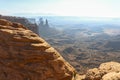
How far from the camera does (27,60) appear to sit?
29.9 m

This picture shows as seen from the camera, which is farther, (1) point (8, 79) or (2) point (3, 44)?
(2) point (3, 44)

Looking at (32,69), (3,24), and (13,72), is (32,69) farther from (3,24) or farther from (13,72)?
(3,24)

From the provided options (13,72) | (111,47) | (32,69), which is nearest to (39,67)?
(32,69)

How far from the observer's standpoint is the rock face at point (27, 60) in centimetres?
2912

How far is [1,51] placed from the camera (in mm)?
30625

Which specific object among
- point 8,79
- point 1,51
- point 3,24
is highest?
point 3,24

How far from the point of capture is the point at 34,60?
30141 millimetres

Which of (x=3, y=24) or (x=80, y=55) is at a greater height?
(x=3, y=24)

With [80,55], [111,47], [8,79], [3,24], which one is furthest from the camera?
[111,47]

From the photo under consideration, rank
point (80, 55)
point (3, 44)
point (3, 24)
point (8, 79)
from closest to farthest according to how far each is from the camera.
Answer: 1. point (8, 79)
2. point (3, 44)
3. point (3, 24)
4. point (80, 55)

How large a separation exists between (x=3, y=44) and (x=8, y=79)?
4.44 meters

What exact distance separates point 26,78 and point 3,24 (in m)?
8.84

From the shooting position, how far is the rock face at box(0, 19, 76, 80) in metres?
29.1

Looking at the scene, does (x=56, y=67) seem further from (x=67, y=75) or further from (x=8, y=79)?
(x=8, y=79)
